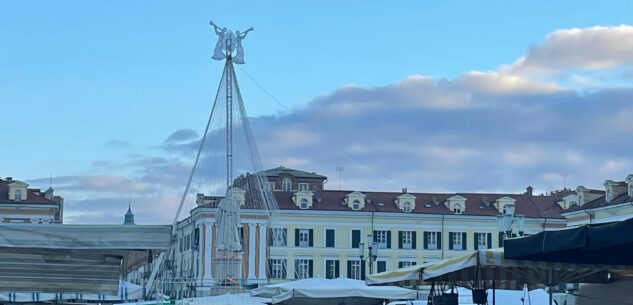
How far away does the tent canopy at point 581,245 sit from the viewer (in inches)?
377

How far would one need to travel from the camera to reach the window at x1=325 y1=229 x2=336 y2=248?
281 feet

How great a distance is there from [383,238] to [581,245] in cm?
7684

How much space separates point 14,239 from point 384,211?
78526mm

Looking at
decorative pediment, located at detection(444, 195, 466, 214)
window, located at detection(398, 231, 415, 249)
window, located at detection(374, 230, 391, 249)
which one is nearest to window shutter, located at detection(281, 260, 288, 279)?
window, located at detection(374, 230, 391, 249)

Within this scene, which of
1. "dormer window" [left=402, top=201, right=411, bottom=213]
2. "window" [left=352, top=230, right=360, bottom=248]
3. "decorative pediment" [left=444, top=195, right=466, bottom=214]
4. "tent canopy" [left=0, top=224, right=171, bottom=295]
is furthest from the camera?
"decorative pediment" [left=444, top=195, right=466, bottom=214]

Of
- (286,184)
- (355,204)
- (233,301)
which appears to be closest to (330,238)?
(355,204)

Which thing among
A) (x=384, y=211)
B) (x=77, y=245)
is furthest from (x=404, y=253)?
(x=77, y=245)

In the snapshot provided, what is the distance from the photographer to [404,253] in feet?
284

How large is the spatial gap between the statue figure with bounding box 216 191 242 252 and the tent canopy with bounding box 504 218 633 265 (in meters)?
41.3

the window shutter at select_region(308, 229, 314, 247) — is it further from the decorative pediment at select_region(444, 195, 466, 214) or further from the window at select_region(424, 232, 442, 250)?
the decorative pediment at select_region(444, 195, 466, 214)

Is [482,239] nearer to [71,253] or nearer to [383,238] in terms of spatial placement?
[383,238]

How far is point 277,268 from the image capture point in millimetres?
84875

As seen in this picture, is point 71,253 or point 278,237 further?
point 278,237

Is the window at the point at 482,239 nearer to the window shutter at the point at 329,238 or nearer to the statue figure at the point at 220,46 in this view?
the window shutter at the point at 329,238
